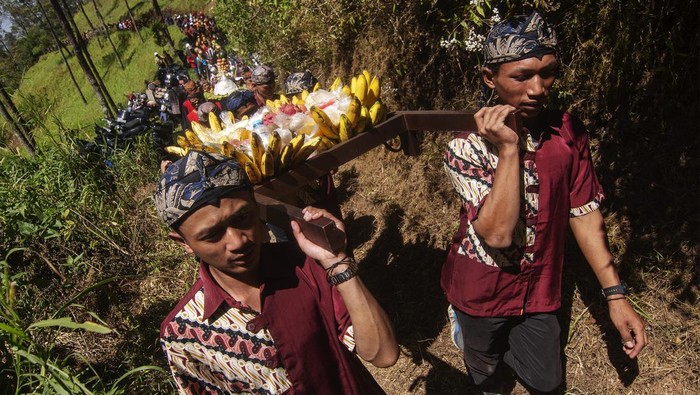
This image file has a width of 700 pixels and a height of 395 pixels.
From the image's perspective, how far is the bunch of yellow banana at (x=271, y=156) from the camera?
1.77 m

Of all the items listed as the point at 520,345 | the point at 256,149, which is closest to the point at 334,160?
the point at 256,149

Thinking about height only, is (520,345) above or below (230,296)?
below

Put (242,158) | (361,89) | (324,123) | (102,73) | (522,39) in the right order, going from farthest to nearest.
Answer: (102,73)
(361,89)
(324,123)
(242,158)
(522,39)

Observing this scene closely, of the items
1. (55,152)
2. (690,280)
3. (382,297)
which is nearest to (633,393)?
(690,280)

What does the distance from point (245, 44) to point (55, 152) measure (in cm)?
534

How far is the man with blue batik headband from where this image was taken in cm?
152

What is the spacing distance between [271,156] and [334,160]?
302 mm

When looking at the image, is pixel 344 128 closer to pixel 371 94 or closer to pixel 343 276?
pixel 371 94

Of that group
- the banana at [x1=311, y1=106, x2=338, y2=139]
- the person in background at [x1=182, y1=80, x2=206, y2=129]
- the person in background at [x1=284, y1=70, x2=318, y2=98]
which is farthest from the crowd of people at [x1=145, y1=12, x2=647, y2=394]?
the person in background at [x1=182, y1=80, x2=206, y2=129]

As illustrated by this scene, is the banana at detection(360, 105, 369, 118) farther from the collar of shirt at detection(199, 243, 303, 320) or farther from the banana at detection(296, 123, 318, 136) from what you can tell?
the collar of shirt at detection(199, 243, 303, 320)

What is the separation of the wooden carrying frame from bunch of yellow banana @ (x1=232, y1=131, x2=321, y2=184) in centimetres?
4

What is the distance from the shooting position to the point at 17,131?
4.59m

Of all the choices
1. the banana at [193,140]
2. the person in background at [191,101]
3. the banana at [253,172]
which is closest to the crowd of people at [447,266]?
the banana at [253,172]

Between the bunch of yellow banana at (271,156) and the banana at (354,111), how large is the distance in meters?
0.21
